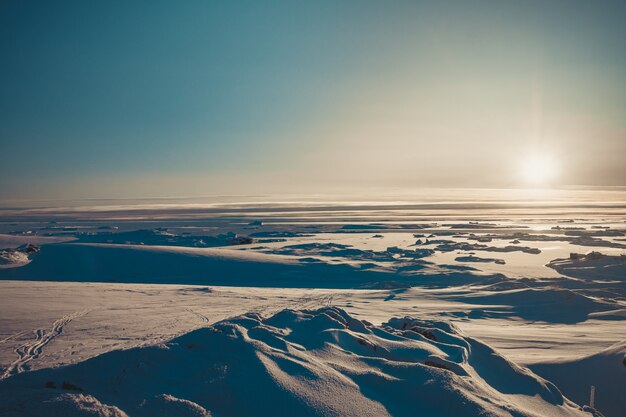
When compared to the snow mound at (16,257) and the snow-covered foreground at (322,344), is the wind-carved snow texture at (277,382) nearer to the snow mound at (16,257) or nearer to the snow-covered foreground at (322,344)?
the snow-covered foreground at (322,344)

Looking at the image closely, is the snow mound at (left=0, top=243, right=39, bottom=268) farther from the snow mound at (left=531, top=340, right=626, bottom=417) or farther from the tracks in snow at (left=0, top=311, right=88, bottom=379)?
the snow mound at (left=531, top=340, right=626, bottom=417)

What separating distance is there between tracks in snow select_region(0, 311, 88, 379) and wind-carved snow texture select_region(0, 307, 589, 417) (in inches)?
93.5

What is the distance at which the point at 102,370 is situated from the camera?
6.70 metres

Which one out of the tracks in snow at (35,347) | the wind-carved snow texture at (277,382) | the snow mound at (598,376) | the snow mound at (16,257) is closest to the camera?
the wind-carved snow texture at (277,382)

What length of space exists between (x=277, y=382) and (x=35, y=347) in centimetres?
720

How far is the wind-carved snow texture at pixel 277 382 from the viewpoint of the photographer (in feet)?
19.3

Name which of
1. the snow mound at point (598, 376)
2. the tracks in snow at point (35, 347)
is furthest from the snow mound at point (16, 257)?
the snow mound at point (598, 376)

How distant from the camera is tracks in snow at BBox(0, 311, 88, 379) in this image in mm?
8633

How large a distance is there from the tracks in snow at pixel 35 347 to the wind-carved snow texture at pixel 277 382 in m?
2.38

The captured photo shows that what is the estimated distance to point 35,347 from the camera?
10344mm

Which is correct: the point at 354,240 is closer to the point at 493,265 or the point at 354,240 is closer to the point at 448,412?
the point at 493,265

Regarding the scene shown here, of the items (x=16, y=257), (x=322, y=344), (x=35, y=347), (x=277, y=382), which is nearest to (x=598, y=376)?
(x=322, y=344)

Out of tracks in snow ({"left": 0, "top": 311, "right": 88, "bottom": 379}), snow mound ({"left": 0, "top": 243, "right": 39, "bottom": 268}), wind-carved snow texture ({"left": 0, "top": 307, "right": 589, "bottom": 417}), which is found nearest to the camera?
wind-carved snow texture ({"left": 0, "top": 307, "right": 589, "bottom": 417})

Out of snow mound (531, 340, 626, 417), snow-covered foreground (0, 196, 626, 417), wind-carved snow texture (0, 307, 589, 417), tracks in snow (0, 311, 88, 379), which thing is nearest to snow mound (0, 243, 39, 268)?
snow-covered foreground (0, 196, 626, 417)
